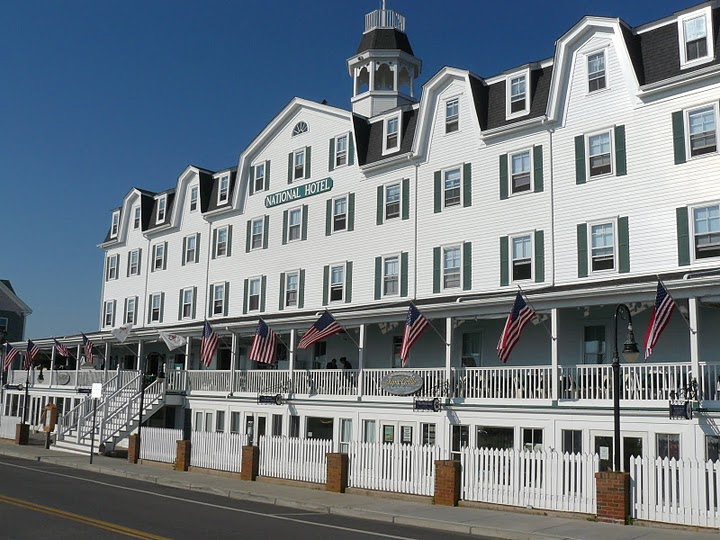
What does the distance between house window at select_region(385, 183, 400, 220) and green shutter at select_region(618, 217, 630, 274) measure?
31.8 ft

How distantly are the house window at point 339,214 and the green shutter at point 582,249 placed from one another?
1145 centimetres

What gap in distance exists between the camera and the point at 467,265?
28.8m

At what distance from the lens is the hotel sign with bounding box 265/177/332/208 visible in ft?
116

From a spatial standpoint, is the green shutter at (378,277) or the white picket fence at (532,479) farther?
the green shutter at (378,277)

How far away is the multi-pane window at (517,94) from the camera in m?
28.3

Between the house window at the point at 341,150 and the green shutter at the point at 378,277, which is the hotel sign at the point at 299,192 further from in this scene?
the green shutter at the point at 378,277

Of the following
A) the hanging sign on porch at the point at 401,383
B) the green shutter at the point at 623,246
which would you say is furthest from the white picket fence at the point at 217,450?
the green shutter at the point at 623,246

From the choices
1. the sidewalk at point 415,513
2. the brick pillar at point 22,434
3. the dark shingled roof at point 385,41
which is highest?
the dark shingled roof at point 385,41

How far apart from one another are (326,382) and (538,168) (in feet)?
36.6

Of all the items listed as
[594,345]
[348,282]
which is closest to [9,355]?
[348,282]

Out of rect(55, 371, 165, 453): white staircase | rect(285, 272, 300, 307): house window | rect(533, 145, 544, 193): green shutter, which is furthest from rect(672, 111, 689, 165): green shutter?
rect(55, 371, 165, 453): white staircase

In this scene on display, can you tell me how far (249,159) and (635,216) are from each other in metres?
21.1

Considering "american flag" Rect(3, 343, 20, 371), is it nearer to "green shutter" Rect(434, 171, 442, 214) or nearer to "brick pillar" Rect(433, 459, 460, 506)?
"green shutter" Rect(434, 171, 442, 214)

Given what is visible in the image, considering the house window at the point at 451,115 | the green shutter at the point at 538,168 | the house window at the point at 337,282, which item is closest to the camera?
the green shutter at the point at 538,168
